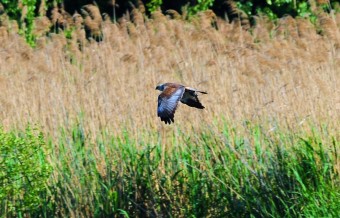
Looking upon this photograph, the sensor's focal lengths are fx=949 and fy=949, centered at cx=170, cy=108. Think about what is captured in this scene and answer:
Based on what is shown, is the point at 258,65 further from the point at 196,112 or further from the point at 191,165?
the point at 191,165

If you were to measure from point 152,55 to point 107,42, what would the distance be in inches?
29.2

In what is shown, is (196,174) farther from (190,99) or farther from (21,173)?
(21,173)

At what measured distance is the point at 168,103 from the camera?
5840 millimetres

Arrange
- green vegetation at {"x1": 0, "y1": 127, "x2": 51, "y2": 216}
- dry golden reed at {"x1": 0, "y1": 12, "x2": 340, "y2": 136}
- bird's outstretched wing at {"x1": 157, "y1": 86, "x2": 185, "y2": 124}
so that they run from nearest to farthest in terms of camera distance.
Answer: bird's outstretched wing at {"x1": 157, "y1": 86, "x2": 185, "y2": 124} < green vegetation at {"x1": 0, "y1": 127, "x2": 51, "y2": 216} < dry golden reed at {"x1": 0, "y1": 12, "x2": 340, "y2": 136}

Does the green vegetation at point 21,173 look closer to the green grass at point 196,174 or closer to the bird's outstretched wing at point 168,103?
the green grass at point 196,174

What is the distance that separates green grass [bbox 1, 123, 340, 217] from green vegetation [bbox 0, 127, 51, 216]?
3.7 inches

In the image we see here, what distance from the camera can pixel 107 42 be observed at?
901 cm

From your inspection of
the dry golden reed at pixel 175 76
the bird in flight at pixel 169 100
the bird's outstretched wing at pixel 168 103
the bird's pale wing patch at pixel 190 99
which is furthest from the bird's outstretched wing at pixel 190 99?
the dry golden reed at pixel 175 76

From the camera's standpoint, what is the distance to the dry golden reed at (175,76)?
7223 mm

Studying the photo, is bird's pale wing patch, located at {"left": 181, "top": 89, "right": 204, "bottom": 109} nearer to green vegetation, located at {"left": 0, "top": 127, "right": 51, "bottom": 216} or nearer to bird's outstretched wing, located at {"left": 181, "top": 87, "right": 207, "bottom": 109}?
bird's outstretched wing, located at {"left": 181, "top": 87, "right": 207, "bottom": 109}

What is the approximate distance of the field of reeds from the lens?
6.38 meters

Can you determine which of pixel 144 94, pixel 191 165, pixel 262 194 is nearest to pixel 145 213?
pixel 191 165

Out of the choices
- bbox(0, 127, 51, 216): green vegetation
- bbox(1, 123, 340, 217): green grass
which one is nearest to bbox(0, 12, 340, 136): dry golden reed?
bbox(1, 123, 340, 217): green grass

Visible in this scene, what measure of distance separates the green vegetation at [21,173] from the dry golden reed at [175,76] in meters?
0.70
